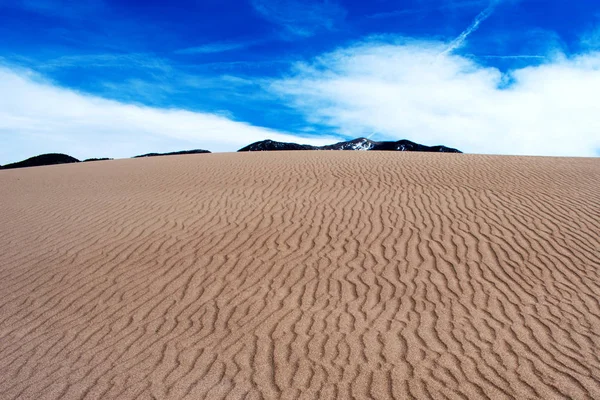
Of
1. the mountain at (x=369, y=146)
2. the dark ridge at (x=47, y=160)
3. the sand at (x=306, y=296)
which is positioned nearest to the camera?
the sand at (x=306, y=296)

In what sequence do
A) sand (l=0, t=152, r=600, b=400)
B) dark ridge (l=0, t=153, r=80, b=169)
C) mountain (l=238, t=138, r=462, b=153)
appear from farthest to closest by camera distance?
mountain (l=238, t=138, r=462, b=153) → dark ridge (l=0, t=153, r=80, b=169) → sand (l=0, t=152, r=600, b=400)

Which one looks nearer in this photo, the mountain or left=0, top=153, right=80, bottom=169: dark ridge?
left=0, top=153, right=80, bottom=169: dark ridge

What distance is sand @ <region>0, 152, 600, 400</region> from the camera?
440 centimetres

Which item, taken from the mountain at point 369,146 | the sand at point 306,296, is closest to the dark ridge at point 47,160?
the mountain at point 369,146

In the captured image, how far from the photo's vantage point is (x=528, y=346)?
16.0 ft

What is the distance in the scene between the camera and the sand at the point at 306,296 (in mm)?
4398

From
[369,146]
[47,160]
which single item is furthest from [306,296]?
[369,146]

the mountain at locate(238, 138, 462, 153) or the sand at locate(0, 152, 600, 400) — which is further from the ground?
the mountain at locate(238, 138, 462, 153)

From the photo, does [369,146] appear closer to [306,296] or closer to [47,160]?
[47,160]

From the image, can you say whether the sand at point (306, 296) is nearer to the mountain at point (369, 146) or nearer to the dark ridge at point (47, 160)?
the dark ridge at point (47, 160)

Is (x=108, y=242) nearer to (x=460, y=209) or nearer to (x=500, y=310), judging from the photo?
(x=500, y=310)

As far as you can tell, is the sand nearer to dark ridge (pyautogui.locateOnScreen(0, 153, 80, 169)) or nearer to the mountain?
dark ridge (pyautogui.locateOnScreen(0, 153, 80, 169))

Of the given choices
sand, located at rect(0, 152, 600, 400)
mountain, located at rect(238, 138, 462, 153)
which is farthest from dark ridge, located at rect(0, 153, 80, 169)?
sand, located at rect(0, 152, 600, 400)

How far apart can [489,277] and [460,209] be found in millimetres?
3579
